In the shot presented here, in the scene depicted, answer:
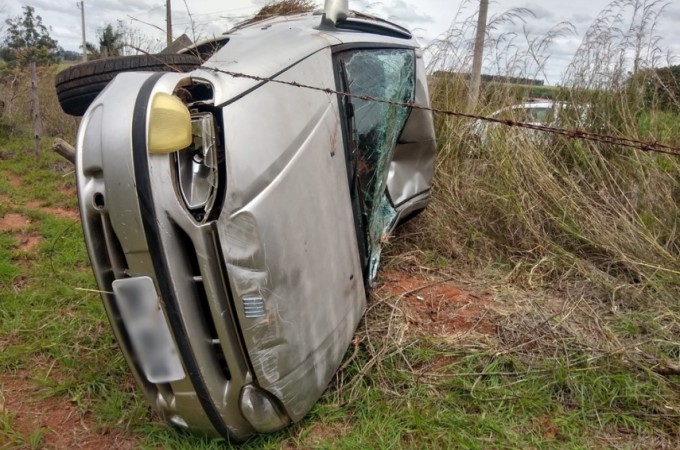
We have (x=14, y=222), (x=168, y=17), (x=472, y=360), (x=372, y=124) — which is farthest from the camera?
(x=14, y=222)

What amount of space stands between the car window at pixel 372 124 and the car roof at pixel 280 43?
0.11 m

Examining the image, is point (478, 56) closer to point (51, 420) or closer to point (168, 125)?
point (168, 125)

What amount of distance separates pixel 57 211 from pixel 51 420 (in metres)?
3.15

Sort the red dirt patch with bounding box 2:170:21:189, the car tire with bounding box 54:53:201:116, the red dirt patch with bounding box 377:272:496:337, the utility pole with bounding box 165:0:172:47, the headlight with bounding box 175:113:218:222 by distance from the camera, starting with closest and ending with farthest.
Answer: the headlight with bounding box 175:113:218:222 < the car tire with bounding box 54:53:201:116 < the red dirt patch with bounding box 377:272:496:337 < the utility pole with bounding box 165:0:172:47 < the red dirt patch with bounding box 2:170:21:189

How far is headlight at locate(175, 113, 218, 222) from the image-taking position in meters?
1.53

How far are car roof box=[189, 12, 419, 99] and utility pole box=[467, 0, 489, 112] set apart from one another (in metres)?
2.21

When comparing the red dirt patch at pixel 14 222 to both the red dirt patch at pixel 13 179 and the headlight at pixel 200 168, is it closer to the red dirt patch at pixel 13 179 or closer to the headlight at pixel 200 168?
the red dirt patch at pixel 13 179

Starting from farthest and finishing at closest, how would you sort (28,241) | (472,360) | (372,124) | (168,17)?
(28,241) < (168,17) < (372,124) < (472,360)

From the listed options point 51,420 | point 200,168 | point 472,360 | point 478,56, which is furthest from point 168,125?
point 478,56

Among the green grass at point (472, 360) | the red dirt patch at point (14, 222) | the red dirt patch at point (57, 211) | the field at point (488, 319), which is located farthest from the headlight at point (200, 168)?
the red dirt patch at point (57, 211)

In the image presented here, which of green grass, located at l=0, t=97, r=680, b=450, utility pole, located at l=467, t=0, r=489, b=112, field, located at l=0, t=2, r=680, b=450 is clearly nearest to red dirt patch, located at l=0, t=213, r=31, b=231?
field, located at l=0, t=2, r=680, b=450

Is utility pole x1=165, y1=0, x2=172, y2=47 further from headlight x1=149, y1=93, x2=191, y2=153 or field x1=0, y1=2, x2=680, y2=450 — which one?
headlight x1=149, y1=93, x2=191, y2=153

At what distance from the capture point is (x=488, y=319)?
2.60m

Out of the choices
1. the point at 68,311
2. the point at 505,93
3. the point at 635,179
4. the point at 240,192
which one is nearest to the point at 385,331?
the point at 240,192
